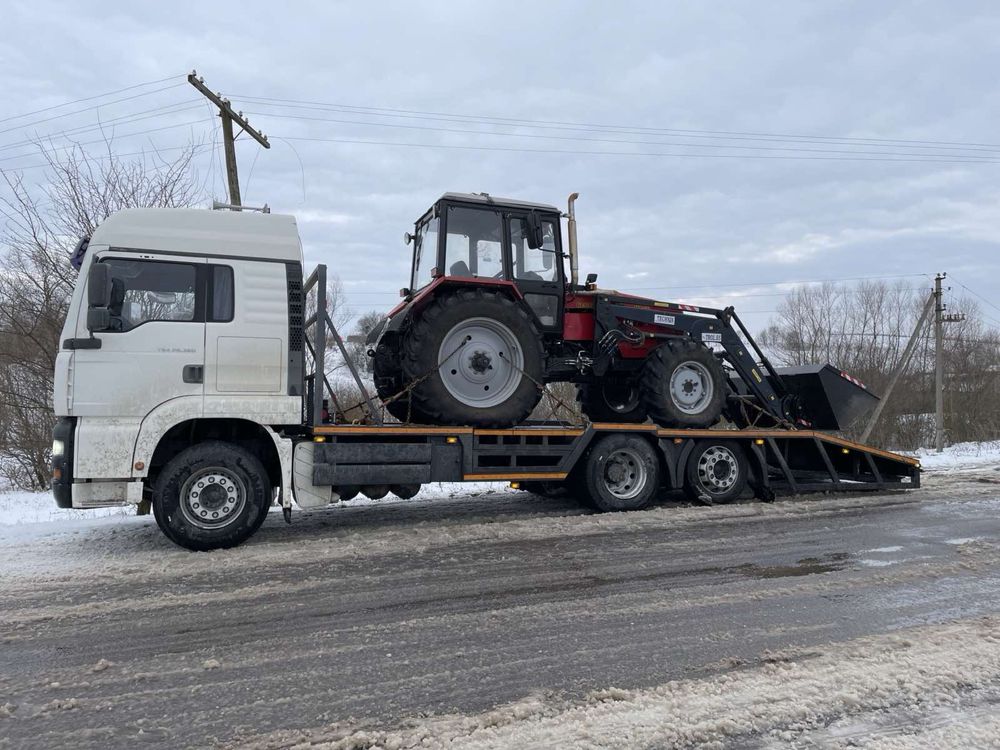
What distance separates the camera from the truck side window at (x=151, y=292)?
6.21m

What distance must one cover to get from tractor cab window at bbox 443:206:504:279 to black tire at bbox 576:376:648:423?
2.51m

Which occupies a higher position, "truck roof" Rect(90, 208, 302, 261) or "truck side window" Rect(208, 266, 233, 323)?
"truck roof" Rect(90, 208, 302, 261)

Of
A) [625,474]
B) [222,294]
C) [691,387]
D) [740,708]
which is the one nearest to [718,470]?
[691,387]

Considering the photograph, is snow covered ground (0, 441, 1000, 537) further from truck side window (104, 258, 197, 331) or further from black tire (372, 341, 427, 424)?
truck side window (104, 258, 197, 331)

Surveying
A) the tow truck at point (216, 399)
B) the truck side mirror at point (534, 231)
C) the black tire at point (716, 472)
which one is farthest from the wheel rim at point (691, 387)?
the truck side mirror at point (534, 231)

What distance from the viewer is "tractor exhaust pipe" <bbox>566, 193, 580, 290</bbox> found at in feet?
27.6

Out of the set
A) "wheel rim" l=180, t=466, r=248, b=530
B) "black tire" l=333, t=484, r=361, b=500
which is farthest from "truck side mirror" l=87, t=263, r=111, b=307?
"black tire" l=333, t=484, r=361, b=500

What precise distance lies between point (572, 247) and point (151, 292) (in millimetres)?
4689

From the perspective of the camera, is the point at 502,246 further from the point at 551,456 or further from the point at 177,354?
the point at 177,354

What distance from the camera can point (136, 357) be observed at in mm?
6219

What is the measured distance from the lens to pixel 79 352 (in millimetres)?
6082

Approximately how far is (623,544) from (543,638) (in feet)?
8.79

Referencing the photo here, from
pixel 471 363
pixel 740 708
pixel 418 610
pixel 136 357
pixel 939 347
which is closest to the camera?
pixel 740 708

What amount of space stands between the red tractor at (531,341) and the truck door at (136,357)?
2142mm
